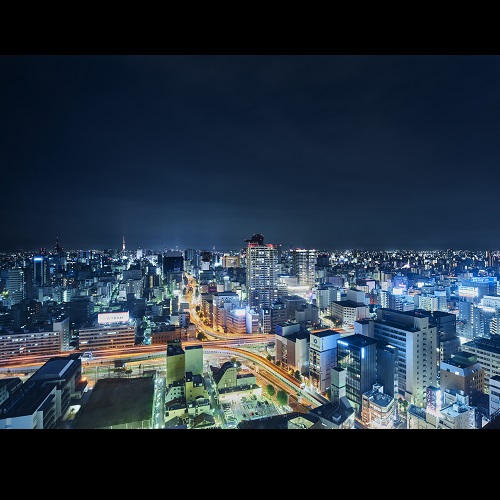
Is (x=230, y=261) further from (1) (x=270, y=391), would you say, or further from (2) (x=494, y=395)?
(2) (x=494, y=395)

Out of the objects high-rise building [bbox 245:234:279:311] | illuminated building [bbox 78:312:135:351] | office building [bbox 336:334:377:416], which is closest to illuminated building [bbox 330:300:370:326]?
high-rise building [bbox 245:234:279:311]

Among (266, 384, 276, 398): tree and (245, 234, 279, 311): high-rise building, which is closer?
(266, 384, 276, 398): tree

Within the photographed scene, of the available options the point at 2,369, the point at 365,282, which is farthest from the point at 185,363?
the point at 365,282

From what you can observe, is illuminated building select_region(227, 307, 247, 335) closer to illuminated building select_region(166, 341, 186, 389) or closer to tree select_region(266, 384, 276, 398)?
illuminated building select_region(166, 341, 186, 389)

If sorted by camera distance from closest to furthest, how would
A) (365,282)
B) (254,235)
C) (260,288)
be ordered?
1. (260,288)
2. (365,282)
3. (254,235)

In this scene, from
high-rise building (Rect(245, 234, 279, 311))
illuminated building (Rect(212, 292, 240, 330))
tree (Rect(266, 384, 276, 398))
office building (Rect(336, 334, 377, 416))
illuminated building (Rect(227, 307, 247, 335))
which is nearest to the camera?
office building (Rect(336, 334, 377, 416))

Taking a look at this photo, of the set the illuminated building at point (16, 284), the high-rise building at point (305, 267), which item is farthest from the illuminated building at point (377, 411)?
the illuminated building at point (16, 284)
